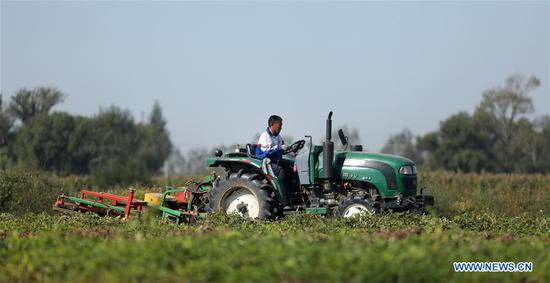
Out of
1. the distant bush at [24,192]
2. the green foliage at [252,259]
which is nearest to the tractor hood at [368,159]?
the green foliage at [252,259]

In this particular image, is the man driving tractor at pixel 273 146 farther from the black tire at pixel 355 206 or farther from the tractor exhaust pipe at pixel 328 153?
the black tire at pixel 355 206

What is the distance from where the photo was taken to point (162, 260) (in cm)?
675

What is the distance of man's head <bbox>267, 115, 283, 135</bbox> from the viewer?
13767 mm

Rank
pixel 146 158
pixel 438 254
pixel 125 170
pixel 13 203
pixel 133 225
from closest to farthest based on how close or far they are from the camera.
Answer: pixel 438 254, pixel 133 225, pixel 13 203, pixel 125 170, pixel 146 158

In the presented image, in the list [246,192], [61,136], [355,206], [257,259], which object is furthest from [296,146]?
[61,136]

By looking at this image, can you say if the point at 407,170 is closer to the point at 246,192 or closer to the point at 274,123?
the point at 274,123

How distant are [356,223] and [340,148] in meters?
2.77

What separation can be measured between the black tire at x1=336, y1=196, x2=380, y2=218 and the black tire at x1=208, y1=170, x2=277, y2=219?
1207mm

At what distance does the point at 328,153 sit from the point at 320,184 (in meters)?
0.59

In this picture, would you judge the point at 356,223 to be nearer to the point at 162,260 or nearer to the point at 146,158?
the point at 162,260

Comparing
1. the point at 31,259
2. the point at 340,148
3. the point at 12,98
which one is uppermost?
the point at 12,98

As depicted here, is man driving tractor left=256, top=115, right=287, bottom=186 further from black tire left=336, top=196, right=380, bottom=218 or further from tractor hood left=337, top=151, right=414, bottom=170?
black tire left=336, top=196, right=380, bottom=218

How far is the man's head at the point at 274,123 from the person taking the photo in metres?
13.8

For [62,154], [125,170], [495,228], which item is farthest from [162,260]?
[62,154]
